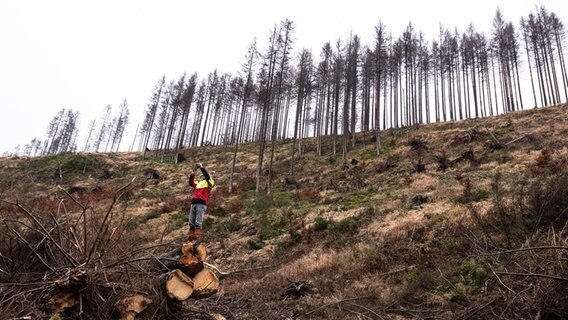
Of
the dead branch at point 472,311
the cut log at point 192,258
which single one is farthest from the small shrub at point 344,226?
the cut log at point 192,258

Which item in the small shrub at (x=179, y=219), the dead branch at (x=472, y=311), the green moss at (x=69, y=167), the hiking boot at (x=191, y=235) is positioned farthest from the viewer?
the green moss at (x=69, y=167)

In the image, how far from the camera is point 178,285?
5.10m

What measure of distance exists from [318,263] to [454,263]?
153 inches

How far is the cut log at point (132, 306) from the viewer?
4.57 metres

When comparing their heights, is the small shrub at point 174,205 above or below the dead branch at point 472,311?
above

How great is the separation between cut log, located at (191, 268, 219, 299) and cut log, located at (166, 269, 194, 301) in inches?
5.8

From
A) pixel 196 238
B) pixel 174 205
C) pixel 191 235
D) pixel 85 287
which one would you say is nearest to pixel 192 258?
pixel 85 287

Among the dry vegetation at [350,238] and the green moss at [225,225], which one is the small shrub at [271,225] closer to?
the dry vegetation at [350,238]

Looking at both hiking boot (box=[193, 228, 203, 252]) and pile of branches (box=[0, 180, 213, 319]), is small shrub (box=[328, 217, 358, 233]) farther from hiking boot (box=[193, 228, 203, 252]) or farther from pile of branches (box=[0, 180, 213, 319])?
pile of branches (box=[0, 180, 213, 319])

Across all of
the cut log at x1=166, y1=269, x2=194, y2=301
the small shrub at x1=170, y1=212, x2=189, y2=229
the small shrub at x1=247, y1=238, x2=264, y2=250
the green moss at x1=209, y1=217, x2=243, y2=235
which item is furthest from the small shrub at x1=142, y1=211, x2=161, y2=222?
the cut log at x1=166, y1=269, x2=194, y2=301

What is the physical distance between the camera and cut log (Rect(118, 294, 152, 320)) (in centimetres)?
457

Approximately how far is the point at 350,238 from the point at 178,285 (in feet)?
27.0

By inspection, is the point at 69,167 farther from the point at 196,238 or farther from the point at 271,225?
the point at 196,238

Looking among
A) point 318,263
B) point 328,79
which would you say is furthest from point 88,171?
point 318,263
